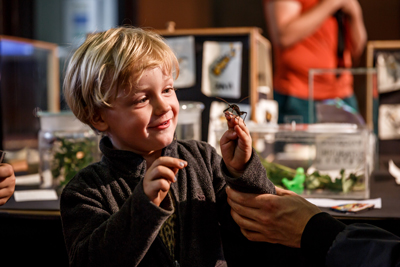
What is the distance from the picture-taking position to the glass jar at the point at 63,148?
131cm

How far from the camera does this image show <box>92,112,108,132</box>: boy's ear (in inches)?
34.2

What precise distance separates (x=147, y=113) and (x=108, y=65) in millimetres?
120

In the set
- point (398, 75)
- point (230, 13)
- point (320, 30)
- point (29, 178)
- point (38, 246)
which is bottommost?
point (38, 246)

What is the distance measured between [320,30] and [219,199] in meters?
2.29

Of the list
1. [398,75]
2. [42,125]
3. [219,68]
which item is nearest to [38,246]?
[42,125]

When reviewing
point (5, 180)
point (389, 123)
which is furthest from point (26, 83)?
point (389, 123)

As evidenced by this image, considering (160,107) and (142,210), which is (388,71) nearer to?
(160,107)

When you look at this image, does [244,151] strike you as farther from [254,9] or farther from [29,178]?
[254,9]

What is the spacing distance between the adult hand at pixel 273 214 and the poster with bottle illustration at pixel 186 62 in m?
0.96

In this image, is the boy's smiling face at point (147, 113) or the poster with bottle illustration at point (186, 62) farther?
the poster with bottle illustration at point (186, 62)

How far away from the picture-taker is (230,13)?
11.2 feet

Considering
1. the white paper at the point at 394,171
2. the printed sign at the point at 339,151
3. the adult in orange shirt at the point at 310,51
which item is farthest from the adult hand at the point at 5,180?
the adult in orange shirt at the point at 310,51

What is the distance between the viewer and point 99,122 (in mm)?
874

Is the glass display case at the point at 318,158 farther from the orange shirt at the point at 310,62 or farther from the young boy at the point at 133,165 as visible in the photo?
the orange shirt at the point at 310,62
